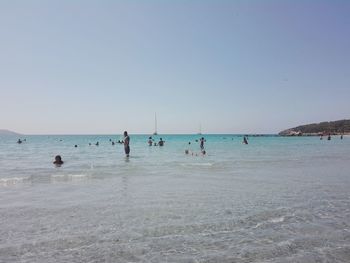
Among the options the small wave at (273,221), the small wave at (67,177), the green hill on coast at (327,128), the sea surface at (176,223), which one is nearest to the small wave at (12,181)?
the sea surface at (176,223)

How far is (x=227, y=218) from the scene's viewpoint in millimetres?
9336

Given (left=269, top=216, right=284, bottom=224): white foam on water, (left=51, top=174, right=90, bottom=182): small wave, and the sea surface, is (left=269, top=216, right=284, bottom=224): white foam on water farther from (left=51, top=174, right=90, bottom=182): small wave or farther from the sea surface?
(left=51, top=174, right=90, bottom=182): small wave

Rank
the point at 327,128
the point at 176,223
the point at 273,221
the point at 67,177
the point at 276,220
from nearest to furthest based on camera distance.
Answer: the point at 176,223 → the point at 273,221 → the point at 276,220 → the point at 67,177 → the point at 327,128

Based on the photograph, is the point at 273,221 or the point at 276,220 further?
the point at 276,220

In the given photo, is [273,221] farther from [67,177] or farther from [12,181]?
[12,181]

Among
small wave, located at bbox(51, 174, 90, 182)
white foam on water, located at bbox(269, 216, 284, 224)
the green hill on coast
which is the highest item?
the green hill on coast

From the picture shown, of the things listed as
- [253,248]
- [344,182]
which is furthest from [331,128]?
[253,248]

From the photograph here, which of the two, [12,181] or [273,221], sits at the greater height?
[12,181]

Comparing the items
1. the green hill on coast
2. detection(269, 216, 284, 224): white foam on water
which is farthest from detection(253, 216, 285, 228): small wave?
the green hill on coast

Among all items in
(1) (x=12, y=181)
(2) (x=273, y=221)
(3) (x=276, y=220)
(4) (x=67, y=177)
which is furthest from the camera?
(4) (x=67, y=177)

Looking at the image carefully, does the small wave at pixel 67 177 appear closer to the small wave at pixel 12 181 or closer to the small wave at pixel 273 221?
the small wave at pixel 12 181

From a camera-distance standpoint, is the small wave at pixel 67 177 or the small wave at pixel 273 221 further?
the small wave at pixel 67 177

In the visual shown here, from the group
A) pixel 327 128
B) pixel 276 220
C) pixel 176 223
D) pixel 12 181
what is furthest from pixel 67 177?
pixel 327 128

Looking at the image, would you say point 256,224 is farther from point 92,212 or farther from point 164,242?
point 92,212
